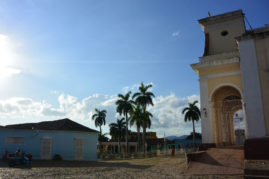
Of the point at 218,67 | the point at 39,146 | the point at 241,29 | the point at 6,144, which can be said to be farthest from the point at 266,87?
the point at 6,144

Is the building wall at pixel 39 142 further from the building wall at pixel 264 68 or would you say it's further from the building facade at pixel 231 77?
the building wall at pixel 264 68

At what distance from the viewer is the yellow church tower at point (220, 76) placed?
51.4 ft

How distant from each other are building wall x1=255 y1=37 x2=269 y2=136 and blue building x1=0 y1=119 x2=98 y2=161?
15.7m

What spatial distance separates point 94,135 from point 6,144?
25.6 ft

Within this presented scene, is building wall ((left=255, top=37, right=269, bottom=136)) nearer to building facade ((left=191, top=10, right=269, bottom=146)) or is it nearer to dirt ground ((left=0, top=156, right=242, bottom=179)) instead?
building facade ((left=191, top=10, right=269, bottom=146))

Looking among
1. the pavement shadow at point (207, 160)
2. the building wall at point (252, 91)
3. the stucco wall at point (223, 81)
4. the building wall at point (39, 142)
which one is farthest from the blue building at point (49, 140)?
the building wall at point (252, 91)

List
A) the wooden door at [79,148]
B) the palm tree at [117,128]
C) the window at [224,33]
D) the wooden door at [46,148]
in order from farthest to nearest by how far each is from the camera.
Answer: the palm tree at [117,128]
the wooden door at [79,148]
the wooden door at [46,148]
the window at [224,33]

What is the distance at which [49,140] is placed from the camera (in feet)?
71.1

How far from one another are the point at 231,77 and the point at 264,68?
2.73m

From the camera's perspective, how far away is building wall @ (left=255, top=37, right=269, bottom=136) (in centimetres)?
1273

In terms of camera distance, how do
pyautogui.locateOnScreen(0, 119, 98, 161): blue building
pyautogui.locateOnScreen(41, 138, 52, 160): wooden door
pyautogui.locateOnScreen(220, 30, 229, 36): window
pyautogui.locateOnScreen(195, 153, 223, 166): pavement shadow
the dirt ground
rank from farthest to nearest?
pyautogui.locateOnScreen(41, 138, 52, 160): wooden door
pyautogui.locateOnScreen(0, 119, 98, 161): blue building
pyautogui.locateOnScreen(220, 30, 229, 36): window
pyautogui.locateOnScreen(195, 153, 223, 166): pavement shadow
the dirt ground

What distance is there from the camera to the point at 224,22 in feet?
58.9

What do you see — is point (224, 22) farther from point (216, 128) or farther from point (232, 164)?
point (232, 164)

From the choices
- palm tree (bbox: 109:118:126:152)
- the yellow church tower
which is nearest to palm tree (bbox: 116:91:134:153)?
palm tree (bbox: 109:118:126:152)
